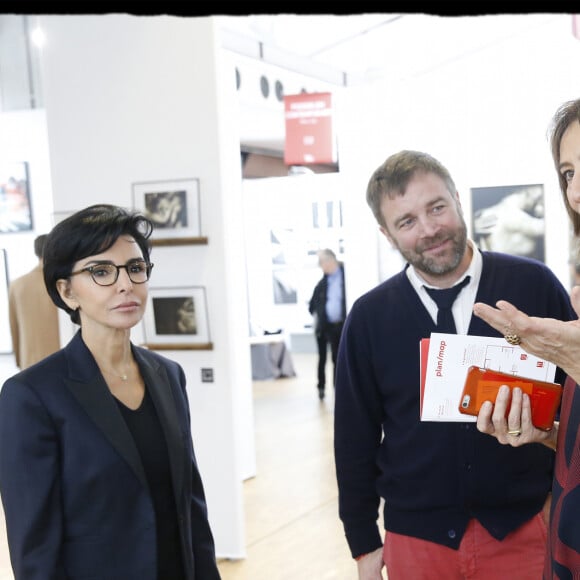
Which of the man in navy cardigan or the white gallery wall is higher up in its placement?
the white gallery wall

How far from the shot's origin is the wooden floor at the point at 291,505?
13.8 ft

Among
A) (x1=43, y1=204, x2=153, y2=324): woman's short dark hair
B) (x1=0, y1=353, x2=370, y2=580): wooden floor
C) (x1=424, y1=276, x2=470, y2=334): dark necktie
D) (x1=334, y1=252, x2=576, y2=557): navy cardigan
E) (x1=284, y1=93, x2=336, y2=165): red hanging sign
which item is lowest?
(x1=0, y1=353, x2=370, y2=580): wooden floor

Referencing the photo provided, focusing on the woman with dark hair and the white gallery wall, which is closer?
the woman with dark hair

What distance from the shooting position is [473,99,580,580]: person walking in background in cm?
101

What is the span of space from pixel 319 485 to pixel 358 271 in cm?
399

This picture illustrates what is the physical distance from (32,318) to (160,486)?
266 cm

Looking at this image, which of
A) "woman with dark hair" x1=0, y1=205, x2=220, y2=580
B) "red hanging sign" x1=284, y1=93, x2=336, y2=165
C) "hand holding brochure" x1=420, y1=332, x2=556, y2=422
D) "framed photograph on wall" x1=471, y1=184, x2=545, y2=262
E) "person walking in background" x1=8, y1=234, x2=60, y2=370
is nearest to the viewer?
"hand holding brochure" x1=420, y1=332, x2=556, y2=422

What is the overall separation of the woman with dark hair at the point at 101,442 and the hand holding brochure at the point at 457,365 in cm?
Answer: 78

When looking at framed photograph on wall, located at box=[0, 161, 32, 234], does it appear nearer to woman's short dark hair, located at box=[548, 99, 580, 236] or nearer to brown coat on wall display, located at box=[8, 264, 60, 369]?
brown coat on wall display, located at box=[8, 264, 60, 369]

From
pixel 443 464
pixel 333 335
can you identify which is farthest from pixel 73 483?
pixel 333 335

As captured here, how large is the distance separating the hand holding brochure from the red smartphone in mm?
120

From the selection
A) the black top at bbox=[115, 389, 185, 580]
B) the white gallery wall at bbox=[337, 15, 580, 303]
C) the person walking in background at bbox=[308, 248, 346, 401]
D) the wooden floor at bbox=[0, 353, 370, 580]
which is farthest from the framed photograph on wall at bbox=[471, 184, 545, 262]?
the black top at bbox=[115, 389, 185, 580]

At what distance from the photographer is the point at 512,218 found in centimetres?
711

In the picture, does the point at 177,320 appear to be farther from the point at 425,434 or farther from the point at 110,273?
the point at 425,434
